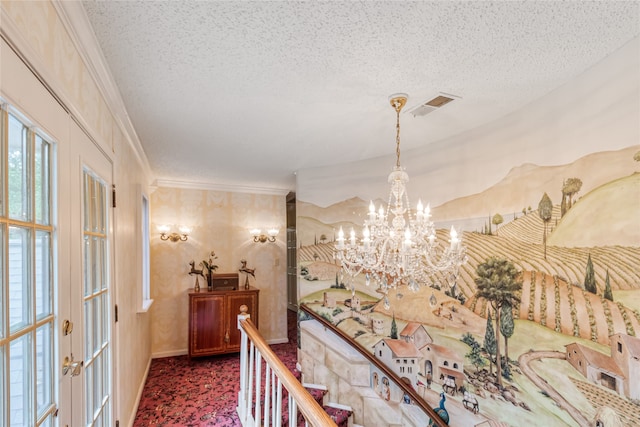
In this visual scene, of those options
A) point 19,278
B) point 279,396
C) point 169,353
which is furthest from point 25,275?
point 169,353

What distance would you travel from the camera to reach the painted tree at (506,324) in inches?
85.2

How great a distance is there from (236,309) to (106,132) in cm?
306

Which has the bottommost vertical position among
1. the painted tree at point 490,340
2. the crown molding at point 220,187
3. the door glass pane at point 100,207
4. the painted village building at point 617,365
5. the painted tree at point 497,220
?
the painted tree at point 490,340

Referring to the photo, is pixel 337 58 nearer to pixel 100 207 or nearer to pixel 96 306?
pixel 100 207

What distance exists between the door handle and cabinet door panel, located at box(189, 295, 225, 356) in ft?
9.67

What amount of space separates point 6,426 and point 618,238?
7.46 feet

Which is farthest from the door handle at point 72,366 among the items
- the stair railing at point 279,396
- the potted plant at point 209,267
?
the potted plant at point 209,267

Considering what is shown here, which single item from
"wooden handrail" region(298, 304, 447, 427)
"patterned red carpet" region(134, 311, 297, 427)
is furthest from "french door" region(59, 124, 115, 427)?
"wooden handrail" region(298, 304, 447, 427)

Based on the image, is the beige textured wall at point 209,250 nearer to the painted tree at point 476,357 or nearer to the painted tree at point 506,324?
the painted tree at point 476,357

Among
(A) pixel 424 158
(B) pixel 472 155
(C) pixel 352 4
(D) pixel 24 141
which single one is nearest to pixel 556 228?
(B) pixel 472 155

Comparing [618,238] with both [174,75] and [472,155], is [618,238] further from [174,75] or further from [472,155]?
[174,75]

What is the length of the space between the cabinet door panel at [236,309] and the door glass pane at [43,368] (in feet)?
10.9

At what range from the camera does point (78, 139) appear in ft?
4.77

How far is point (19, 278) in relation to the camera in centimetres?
96
